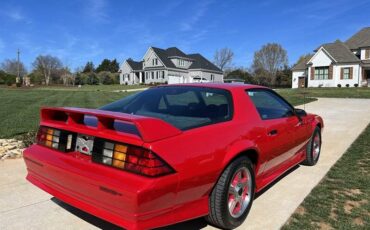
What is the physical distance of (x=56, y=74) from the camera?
78.6m

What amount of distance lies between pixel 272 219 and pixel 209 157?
3.95 ft

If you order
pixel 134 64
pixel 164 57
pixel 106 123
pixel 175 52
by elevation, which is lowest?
pixel 106 123

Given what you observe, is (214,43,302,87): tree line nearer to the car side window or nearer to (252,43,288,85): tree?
(252,43,288,85): tree

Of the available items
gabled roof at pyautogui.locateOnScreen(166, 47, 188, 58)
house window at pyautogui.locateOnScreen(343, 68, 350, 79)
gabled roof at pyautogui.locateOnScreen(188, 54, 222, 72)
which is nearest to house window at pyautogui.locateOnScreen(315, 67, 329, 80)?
house window at pyautogui.locateOnScreen(343, 68, 350, 79)

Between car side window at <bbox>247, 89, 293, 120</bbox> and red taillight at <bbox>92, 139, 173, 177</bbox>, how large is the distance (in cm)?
181

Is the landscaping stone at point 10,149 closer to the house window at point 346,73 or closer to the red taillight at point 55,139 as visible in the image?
the red taillight at point 55,139

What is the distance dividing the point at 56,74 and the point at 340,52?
59706mm

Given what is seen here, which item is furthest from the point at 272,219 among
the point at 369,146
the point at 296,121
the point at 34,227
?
the point at 369,146

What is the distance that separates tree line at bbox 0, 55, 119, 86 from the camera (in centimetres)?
6078

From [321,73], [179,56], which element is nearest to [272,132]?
[321,73]

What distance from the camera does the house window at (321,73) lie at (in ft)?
141

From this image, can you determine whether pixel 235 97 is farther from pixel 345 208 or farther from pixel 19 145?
pixel 19 145

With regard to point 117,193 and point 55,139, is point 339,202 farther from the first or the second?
point 55,139

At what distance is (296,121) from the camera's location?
4.87 m
